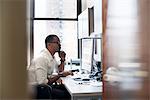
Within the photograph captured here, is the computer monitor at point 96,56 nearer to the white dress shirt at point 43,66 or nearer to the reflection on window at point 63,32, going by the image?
the white dress shirt at point 43,66

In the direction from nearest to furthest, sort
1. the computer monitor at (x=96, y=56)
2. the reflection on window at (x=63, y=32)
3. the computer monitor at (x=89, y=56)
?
the computer monitor at (x=96, y=56)
the computer monitor at (x=89, y=56)
the reflection on window at (x=63, y=32)

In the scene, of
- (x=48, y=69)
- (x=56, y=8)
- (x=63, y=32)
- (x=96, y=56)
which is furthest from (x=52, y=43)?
(x=56, y=8)

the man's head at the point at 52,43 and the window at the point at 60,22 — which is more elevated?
the window at the point at 60,22

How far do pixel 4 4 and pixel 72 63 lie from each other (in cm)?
487

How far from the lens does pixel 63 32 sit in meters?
5.57

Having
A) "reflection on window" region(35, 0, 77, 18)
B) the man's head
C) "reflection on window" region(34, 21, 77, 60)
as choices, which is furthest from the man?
"reflection on window" region(35, 0, 77, 18)

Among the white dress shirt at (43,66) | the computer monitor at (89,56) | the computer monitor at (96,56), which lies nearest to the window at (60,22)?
the computer monitor at (89,56)

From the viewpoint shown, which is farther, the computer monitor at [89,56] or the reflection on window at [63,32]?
the reflection on window at [63,32]

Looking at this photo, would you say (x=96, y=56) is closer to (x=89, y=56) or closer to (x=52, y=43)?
(x=89, y=56)

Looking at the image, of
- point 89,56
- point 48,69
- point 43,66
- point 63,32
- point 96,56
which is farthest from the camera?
point 63,32

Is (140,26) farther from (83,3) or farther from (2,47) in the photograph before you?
(83,3)

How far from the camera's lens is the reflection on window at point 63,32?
17.9 feet

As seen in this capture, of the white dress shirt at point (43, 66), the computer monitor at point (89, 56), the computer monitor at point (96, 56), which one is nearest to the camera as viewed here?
the white dress shirt at point (43, 66)

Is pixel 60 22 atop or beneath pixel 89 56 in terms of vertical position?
atop
